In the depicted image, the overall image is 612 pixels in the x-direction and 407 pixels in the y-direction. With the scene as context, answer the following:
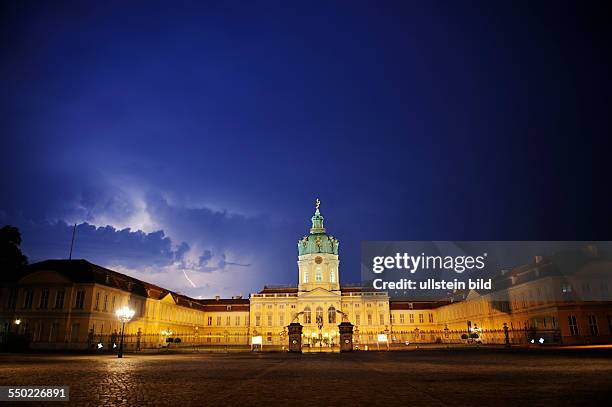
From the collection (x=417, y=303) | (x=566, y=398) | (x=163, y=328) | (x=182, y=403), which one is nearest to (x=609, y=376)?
(x=566, y=398)

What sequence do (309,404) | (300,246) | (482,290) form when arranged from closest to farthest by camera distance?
1. (309,404)
2. (482,290)
3. (300,246)

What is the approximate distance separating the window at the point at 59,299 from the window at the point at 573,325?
57.5m

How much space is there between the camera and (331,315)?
88.4 meters

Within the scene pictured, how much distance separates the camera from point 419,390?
10.5 m

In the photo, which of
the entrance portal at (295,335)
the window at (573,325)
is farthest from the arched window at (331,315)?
the entrance portal at (295,335)

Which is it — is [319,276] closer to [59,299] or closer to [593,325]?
[59,299]

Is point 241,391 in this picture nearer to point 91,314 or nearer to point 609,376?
point 609,376

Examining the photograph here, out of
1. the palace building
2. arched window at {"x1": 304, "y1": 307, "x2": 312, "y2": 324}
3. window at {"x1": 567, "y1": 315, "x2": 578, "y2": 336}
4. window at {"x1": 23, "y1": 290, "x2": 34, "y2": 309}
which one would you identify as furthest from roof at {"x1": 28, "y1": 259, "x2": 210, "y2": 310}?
window at {"x1": 567, "y1": 315, "x2": 578, "y2": 336}

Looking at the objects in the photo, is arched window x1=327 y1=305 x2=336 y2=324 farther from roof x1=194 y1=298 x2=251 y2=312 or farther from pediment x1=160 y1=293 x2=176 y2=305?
pediment x1=160 y1=293 x2=176 y2=305

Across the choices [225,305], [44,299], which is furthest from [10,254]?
[225,305]

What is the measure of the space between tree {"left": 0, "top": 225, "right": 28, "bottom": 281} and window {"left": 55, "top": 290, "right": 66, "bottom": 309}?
5510 mm

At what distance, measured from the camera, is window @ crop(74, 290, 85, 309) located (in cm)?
5194

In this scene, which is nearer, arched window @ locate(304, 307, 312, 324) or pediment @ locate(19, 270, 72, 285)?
pediment @ locate(19, 270, 72, 285)

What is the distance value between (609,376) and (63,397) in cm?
1474
